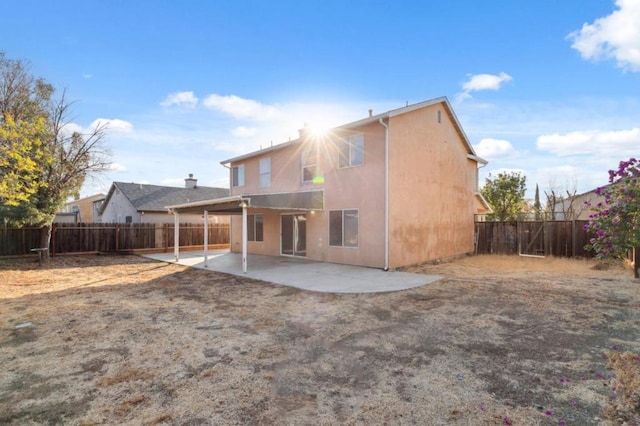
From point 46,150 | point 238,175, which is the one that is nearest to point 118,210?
point 238,175

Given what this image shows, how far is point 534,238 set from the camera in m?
15.3

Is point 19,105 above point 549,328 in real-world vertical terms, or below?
above

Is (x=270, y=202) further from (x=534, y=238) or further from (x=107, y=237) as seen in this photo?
(x=534, y=238)

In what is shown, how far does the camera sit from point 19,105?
13.0 meters

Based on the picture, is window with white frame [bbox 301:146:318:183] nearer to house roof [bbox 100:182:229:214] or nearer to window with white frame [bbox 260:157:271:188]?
window with white frame [bbox 260:157:271:188]

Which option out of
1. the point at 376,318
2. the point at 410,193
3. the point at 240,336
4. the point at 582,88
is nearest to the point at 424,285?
the point at 376,318

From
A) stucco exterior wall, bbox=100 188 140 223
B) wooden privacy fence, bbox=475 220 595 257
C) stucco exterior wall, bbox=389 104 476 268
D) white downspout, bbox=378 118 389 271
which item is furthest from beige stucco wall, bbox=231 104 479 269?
stucco exterior wall, bbox=100 188 140 223

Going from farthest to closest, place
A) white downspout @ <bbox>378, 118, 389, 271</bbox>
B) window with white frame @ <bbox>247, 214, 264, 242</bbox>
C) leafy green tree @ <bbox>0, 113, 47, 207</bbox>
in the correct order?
window with white frame @ <bbox>247, 214, 264, 242</bbox>, white downspout @ <bbox>378, 118, 389, 271</bbox>, leafy green tree @ <bbox>0, 113, 47, 207</bbox>

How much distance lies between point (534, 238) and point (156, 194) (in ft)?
76.5

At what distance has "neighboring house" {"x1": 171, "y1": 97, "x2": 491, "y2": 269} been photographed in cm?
1154

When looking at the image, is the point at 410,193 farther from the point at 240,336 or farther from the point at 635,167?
the point at 240,336

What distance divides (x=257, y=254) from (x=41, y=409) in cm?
1362

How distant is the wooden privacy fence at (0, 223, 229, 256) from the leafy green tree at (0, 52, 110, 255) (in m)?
1.13

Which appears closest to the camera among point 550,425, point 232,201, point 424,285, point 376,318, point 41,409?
point 550,425
